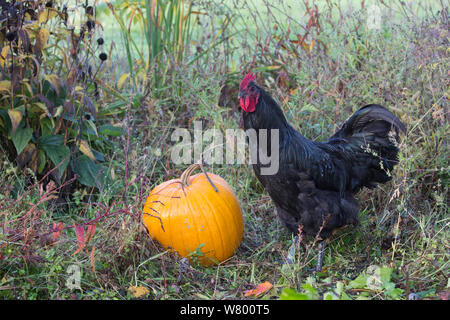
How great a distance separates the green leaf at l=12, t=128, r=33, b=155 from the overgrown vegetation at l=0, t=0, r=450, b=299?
0.03 ft

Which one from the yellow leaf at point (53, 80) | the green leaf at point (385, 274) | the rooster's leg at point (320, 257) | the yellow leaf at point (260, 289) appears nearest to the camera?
the green leaf at point (385, 274)

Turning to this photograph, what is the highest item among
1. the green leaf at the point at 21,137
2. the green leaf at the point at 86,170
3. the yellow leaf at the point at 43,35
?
the yellow leaf at the point at 43,35

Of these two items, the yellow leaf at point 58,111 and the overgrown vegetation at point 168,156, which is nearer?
the overgrown vegetation at point 168,156

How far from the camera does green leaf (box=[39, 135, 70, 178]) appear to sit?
380 cm

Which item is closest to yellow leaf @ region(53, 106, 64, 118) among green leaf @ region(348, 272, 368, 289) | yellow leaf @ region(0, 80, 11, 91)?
yellow leaf @ region(0, 80, 11, 91)

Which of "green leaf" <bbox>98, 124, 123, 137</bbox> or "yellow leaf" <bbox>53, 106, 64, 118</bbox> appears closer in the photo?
"yellow leaf" <bbox>53, 106, 64, 118</bbox>

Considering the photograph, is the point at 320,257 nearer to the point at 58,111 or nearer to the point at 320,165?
the point at 320,165

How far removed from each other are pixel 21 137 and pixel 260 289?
7.06 ft

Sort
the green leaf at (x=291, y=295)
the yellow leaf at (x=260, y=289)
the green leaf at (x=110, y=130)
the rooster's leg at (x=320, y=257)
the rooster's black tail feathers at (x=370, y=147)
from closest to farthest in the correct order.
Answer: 1. the green leaf at (x=291, y=295)
2. the yellow leaf at (x=260, y=289)
3. the rooster's leg at (x=320, y=257)
4. the rooster's black tail feathers at (x=370, y=147)
5. the green leaf at (x=110, y=130)

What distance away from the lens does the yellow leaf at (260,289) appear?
294 cm

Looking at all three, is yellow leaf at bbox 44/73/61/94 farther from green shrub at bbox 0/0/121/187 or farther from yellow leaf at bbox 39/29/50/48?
yellow leaf at bbox 39/29/50/48

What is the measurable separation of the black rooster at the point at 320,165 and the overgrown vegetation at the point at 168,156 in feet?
0.63

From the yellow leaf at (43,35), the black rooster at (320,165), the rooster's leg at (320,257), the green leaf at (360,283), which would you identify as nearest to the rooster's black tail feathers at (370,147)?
the black rooster at (320,165)

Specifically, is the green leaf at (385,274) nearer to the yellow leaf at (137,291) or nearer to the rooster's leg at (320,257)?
the rooster's leg at (320,257)
